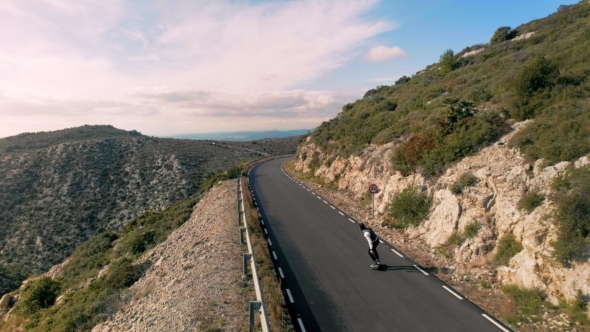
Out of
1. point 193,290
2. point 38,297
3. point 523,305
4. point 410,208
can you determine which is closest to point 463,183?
point 410,208

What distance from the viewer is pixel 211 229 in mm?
16953

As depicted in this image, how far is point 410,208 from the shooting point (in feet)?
52.1

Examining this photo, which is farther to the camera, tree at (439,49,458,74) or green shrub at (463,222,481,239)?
tree at (439,49,458,74)

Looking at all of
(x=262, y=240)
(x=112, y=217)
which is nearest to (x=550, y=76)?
(x=262, y=240)

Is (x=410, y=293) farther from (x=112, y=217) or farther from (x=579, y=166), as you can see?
(x=112, y=217)

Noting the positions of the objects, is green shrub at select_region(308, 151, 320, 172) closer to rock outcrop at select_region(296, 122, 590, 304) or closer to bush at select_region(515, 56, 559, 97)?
rock outcrop at select_region(296, 122, 590, 304)

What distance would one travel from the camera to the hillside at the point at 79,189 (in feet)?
108

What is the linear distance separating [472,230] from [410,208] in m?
3.78

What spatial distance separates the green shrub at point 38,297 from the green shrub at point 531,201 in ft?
75.3

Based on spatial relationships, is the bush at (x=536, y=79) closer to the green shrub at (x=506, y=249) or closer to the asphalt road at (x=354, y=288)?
the green shrub at (x=506, y=249)

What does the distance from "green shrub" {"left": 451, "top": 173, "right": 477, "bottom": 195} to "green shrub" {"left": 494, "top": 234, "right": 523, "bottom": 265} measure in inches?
115

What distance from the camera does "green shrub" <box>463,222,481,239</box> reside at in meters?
12.2

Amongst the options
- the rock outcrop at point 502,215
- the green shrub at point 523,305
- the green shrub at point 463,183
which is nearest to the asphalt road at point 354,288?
the green shrub at point 523,305

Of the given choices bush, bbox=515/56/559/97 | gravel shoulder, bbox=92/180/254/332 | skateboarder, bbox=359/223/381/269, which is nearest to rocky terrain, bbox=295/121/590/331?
skateboarder, bbox=359/223/381/269
